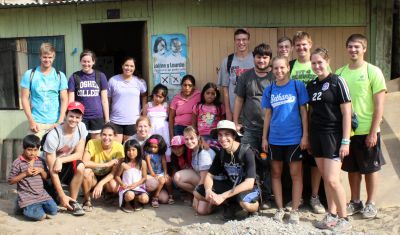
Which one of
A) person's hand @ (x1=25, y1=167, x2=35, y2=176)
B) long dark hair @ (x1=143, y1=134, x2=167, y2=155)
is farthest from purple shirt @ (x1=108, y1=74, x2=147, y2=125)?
person's hand @ (x1=25, y1=167, x2=35, y2=176)

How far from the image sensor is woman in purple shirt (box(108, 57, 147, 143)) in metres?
6.35

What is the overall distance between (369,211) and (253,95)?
1848 millimetres

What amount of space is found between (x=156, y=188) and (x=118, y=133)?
3.46ft

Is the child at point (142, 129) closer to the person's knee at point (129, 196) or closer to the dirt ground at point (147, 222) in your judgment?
the person's knee at point (129, 196)

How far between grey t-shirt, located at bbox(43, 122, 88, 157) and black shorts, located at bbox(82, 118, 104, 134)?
1.27ft

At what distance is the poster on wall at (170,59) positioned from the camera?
713cm

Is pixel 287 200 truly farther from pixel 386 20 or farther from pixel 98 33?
pixel 98 33

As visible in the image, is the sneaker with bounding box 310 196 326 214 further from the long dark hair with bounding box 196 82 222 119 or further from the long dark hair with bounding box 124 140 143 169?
the long dark hair with bounding box 124 140 143 169

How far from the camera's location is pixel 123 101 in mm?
6352

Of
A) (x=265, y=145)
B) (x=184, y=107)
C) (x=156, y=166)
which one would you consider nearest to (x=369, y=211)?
(x=265, y=145)

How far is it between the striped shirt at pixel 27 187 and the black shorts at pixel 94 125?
39.1 inches

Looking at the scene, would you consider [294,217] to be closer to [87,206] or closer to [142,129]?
[142,129]

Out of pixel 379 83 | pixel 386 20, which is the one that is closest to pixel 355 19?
pixel 386 20

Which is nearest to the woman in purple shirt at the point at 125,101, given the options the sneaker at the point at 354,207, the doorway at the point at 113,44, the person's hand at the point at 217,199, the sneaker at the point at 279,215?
the person's hand at the point at 217,199
